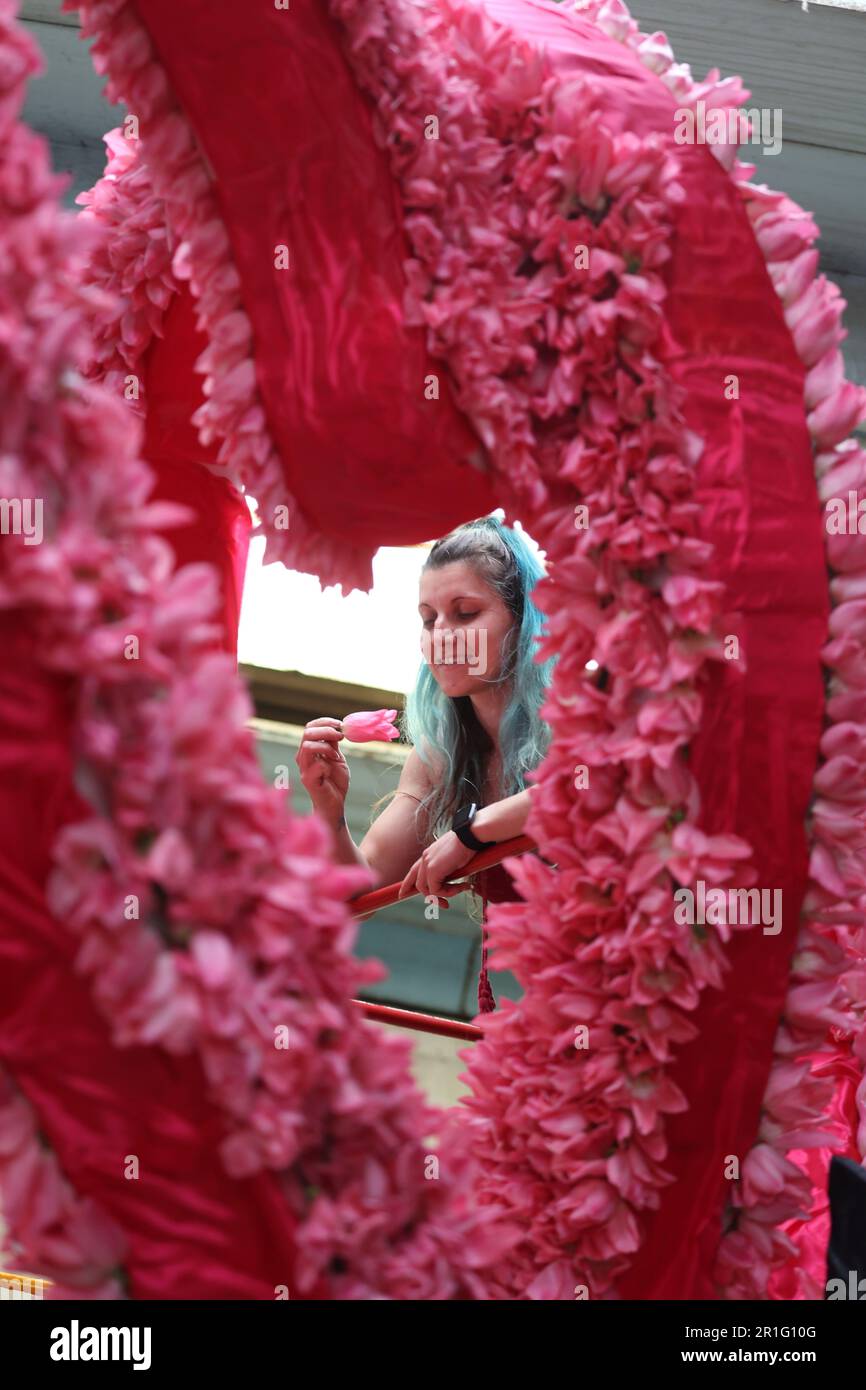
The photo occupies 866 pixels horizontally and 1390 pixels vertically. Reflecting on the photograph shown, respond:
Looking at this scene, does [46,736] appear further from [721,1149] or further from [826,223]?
[826,223]

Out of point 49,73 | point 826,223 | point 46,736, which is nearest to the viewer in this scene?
point 46,736

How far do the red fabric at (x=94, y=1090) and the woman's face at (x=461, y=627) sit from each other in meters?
0.94

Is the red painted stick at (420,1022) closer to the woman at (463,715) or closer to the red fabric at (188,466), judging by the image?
the woman at (463,715)

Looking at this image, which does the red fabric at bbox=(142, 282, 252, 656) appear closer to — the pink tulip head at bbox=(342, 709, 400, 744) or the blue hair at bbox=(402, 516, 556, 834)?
the pink tulip head at bbox=(342, 709, 400, 744)

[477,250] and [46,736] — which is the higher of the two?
[477,250]

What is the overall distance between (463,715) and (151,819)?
1.11 meters

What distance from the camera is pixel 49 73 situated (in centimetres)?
175

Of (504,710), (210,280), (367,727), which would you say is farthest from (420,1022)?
(210,280)

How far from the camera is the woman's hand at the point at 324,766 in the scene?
1427 millimetres

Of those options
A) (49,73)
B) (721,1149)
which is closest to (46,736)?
(721,1149)

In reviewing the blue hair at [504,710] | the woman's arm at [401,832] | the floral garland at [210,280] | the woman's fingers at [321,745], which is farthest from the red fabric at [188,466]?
the woman's arm at [401,832]

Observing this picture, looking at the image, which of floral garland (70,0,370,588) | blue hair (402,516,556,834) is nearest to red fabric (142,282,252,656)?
floral garland (70,0,370,588)

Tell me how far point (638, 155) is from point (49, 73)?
4.11 feet

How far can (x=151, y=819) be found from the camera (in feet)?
1.52
